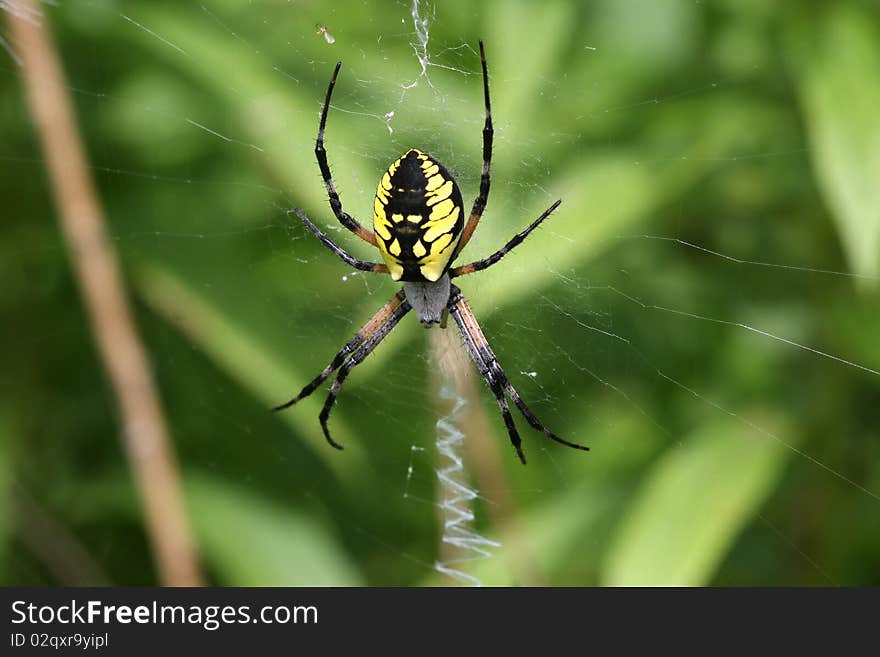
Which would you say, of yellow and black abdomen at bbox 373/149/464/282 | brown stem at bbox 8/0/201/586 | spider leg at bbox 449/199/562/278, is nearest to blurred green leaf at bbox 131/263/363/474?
brown stem at bbox 8/0/201/586

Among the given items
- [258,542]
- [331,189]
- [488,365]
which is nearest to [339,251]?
[331,189]

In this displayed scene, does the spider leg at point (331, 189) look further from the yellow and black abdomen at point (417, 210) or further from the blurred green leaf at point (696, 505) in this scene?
the blurred green leaf at point (696, 505)

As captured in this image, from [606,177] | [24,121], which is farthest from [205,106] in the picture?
[606,177]

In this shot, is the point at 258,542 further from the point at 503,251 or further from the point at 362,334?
the point at 503,251

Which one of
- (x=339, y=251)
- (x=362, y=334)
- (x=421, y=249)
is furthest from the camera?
(x=362, y=334)

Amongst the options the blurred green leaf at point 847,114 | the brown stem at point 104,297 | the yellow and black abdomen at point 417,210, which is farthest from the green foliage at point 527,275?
the brown stem at point 104,297

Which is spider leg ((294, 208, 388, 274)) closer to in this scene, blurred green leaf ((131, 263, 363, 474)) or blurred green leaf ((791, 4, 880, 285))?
blurred green leaf ((131, 263, 363, 474))

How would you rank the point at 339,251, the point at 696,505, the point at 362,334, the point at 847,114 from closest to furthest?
the point at 847,114, the point at 696,505, the point at 339,251, the point at 362,334
